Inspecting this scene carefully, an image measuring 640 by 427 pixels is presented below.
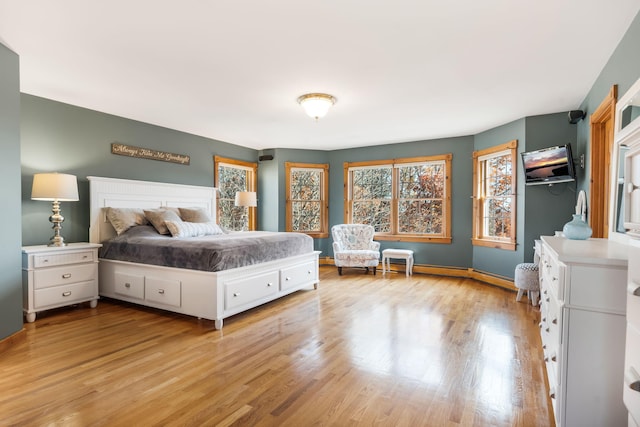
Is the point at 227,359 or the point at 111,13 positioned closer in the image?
the point at 111,13

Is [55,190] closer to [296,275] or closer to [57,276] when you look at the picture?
[57,276]

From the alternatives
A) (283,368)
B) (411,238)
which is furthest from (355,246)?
(283,368)

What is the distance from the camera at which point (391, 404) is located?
196 cm

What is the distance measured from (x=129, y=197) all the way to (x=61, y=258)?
121 centimetres

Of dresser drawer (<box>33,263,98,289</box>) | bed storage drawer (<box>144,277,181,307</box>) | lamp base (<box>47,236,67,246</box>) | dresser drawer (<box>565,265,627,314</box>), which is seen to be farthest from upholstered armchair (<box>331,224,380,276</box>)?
dresser drawer (<box>565,265,627,314</box>)

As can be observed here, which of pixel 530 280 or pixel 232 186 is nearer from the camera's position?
pixel 530 280

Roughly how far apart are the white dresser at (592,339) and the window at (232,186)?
5345 millimetres

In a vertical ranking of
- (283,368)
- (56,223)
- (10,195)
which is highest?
(10,195)

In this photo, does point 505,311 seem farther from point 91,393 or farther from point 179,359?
point 91,393

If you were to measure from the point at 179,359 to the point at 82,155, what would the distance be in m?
3.10

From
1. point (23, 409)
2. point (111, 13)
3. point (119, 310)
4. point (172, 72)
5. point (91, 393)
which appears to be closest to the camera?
point (23, 409)

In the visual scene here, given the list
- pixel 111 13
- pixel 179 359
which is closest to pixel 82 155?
pixel 111 13

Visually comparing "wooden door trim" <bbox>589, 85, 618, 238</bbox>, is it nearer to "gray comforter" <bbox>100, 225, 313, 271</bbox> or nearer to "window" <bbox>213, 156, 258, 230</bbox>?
"gray comforter" <bbox>100, 225, 313, 271</bbox>

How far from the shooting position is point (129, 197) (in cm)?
454
